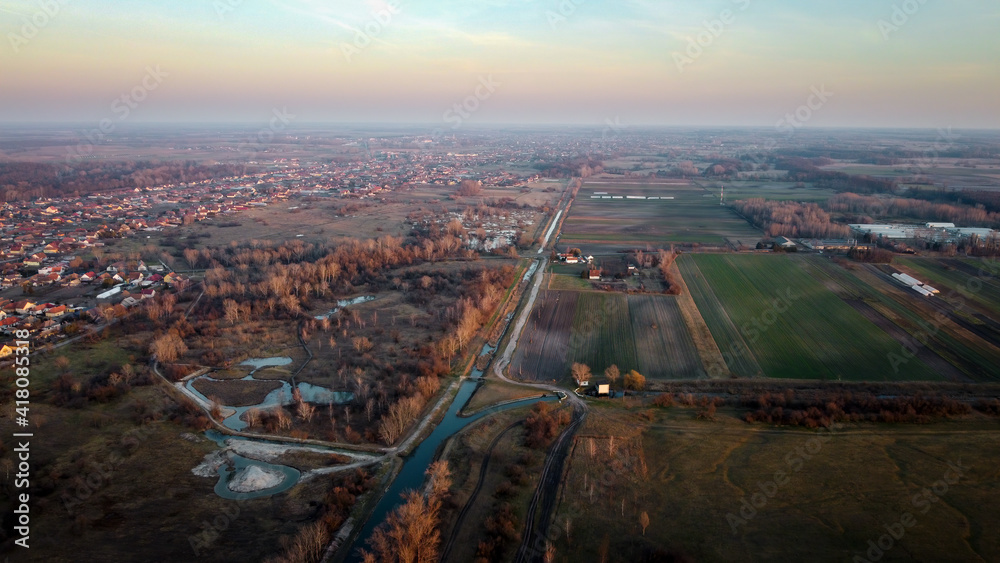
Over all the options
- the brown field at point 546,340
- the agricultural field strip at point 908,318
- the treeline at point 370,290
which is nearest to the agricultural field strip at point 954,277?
the agricultural field strip at point 908,318

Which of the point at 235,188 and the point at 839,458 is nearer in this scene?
the point at 839,458

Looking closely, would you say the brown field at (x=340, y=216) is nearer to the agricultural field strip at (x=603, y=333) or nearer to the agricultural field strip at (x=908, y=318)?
the agricultural field strip at (x=603, y=333)

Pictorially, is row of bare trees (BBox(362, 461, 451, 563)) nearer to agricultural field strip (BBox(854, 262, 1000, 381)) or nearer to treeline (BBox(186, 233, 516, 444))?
treeline (BBox(186, 233, 516, 444))

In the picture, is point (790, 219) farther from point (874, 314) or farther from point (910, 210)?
point (874, 314)

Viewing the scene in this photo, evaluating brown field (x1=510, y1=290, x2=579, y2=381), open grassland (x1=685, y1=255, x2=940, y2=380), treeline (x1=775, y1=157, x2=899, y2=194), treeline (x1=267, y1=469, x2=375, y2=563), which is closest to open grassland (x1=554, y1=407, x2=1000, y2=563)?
open grassland (x1=685, y1=255, x2=940, y2=380)

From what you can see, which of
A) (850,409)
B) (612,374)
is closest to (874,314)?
(850,409)

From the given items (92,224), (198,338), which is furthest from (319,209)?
(198,338)

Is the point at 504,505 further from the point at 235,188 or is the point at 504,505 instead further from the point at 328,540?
the point at 235,188
